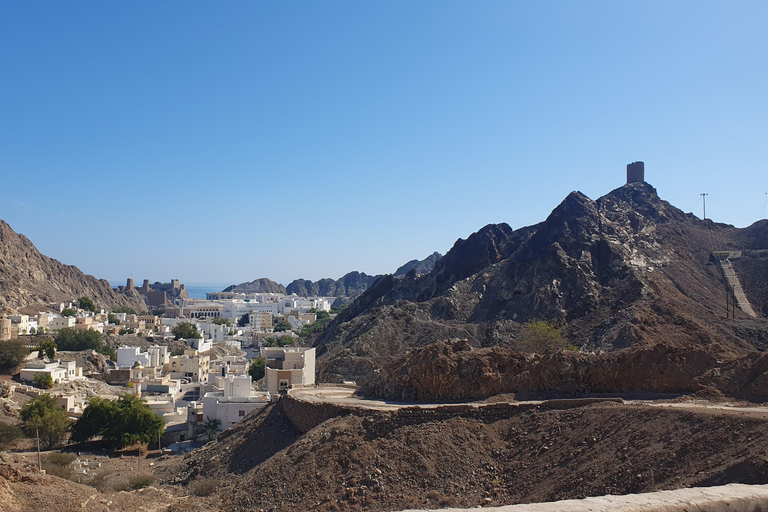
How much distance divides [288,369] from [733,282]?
135ft

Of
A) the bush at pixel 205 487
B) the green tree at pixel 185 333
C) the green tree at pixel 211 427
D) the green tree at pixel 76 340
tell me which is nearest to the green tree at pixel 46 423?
the green tree at pixel 211 427

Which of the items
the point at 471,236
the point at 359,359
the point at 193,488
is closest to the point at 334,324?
the point at 471,236

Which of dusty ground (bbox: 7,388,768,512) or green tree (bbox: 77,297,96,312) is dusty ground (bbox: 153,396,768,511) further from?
green tree (bbox: 77,297,96,312)

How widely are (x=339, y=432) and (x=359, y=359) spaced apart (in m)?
31.8

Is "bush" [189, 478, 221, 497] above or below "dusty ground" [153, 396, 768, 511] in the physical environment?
below

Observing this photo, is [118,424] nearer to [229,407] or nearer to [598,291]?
[229,407]

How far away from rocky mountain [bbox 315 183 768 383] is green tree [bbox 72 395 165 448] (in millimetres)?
15418

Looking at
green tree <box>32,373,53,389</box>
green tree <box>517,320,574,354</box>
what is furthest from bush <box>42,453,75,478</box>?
green tree <box>517,320,574,354</box>

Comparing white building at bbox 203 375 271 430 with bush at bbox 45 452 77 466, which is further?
white building at bbox 203 375 271 430

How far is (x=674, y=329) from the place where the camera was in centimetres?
4253

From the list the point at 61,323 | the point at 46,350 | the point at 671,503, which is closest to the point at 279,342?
the point at 61,323

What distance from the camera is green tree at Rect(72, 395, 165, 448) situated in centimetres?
2827

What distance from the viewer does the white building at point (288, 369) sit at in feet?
116

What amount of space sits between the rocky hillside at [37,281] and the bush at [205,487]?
64.9 metres
